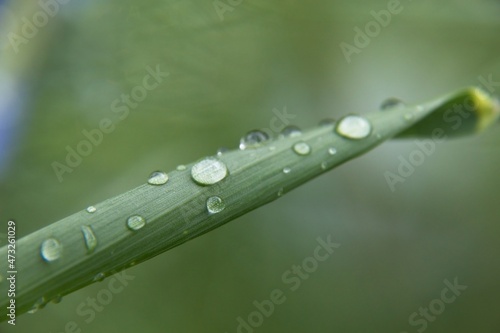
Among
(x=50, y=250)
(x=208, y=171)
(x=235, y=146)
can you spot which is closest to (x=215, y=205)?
(x=208, y=171)

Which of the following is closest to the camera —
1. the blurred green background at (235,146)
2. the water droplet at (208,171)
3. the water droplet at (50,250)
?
the water droplet at (50,250)

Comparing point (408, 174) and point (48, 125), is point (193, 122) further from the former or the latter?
point (408, 174)

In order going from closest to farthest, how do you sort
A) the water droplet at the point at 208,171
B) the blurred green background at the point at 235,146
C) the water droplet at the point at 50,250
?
the water droplet at the point at 50,250 → the water droplet at the point at 208,171 → the blurred green background at the point at 235,146

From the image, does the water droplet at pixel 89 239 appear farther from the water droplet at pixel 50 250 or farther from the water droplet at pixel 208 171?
the water droplet at pixel 208 171

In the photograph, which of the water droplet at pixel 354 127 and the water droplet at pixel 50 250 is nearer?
the water droplet at pixel 50 250

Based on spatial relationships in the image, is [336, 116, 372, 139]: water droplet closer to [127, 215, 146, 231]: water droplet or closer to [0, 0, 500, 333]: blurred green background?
[127, 215, 146, 231]: water droplet

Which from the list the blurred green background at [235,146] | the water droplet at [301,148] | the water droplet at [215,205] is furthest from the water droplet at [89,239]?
the blurred green background at [235,146]
